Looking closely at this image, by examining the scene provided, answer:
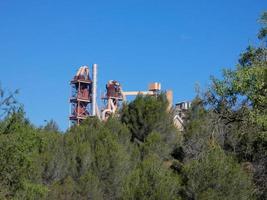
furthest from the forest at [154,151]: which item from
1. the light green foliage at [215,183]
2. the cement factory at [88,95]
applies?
the cement factory at [88,95]

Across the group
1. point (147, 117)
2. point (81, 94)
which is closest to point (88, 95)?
point (81, 94)

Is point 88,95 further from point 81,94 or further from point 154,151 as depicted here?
point 154,151

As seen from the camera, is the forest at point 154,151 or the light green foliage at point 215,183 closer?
the forest at point 154,151

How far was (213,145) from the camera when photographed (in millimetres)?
11125

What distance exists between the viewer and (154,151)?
4006cm

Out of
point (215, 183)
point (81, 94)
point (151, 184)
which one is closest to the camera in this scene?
point (215, 183)

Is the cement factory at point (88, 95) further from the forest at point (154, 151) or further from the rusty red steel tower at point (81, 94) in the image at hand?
the forest at point (154, 151)

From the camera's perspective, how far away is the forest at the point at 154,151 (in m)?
11.2

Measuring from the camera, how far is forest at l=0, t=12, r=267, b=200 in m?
11.2

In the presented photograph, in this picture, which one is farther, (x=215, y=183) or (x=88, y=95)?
(x=88, y=95)

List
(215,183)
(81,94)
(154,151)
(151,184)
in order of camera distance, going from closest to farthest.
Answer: (215,183), (151,184), (154,151), (81,94)

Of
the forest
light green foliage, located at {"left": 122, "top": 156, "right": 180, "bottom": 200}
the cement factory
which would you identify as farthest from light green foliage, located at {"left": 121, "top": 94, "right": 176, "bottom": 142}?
the cement factory

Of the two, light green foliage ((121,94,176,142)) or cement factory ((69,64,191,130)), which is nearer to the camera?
light green foliage ((121,94,176,142))

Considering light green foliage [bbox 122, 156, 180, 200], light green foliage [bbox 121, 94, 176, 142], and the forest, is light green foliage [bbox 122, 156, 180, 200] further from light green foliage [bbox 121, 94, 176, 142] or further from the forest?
light green foliage [bbox 121, 94, 176, 142]
